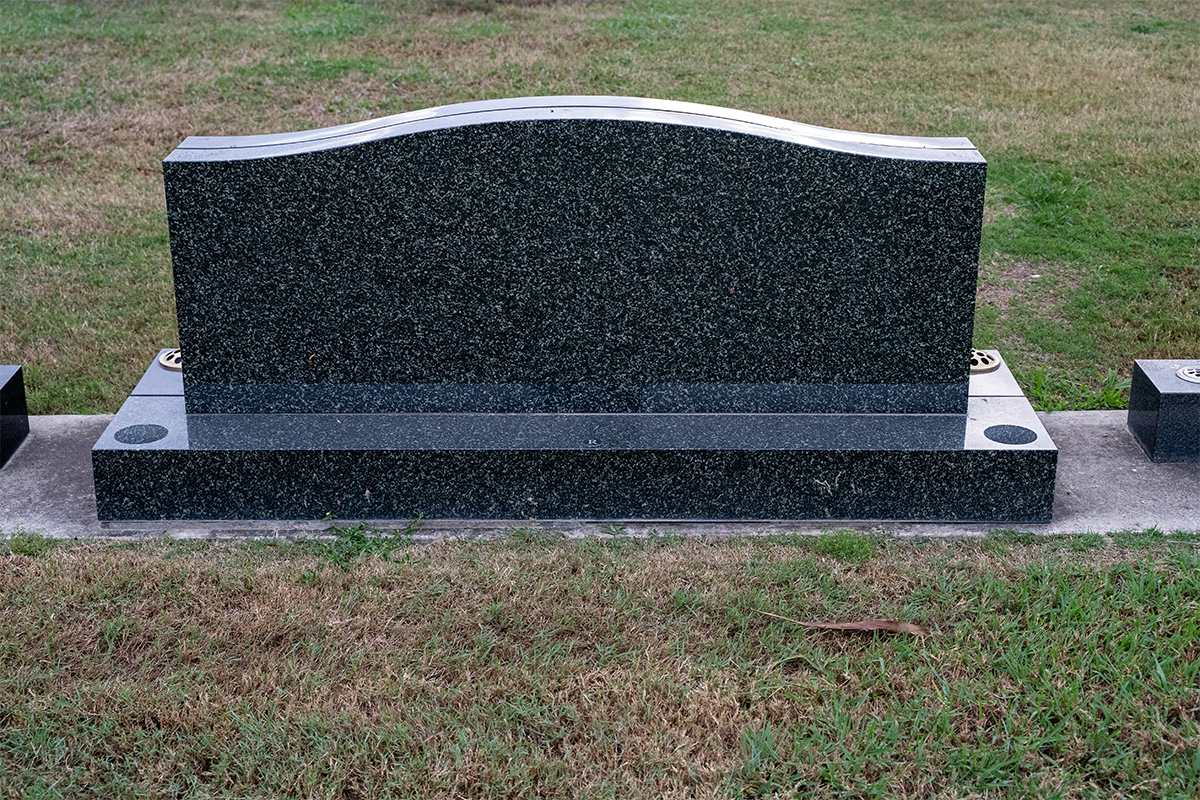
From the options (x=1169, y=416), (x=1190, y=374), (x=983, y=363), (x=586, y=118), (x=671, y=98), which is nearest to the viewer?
(x=586, y=118)

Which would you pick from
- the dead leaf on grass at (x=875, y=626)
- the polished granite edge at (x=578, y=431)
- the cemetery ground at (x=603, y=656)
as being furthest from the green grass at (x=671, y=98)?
the dead leaf on grass at (x=875, y=626)

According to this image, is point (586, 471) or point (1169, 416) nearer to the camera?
point (586, 471)

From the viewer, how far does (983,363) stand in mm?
4891

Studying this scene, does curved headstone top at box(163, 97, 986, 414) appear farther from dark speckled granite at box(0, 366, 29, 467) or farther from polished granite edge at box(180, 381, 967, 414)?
Answer: dark speckled granite at box(0, 366, 29, 467)

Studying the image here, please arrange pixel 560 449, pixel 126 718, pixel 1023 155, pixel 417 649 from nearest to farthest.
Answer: pixel 126 718 < pixel 417 649 < pixel 560 449 < pixel 1023 155

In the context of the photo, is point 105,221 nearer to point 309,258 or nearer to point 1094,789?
point 309,258

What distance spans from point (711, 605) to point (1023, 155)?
6.26m

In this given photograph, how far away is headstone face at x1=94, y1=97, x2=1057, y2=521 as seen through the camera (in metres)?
4.12

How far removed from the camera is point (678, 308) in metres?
4.29

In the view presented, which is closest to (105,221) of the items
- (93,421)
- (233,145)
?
(93,421)

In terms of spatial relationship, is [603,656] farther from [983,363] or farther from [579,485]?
[983,363]

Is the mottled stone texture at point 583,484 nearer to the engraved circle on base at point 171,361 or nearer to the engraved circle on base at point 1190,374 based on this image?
the engraved circle on base at point 171,361

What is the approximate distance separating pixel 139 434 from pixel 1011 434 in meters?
3.26

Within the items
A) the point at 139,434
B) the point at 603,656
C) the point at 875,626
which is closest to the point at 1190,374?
the point at 875,626
